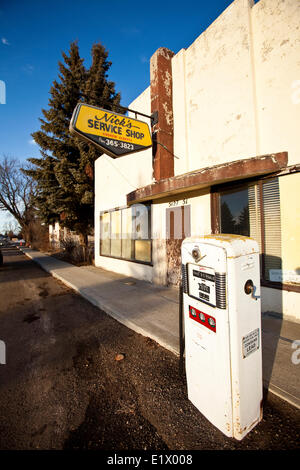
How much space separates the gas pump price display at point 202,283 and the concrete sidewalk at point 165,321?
4.81ft

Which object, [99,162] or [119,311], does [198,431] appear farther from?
[99,162]

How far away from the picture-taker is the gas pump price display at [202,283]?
171 centimetres

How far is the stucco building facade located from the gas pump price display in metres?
2.92

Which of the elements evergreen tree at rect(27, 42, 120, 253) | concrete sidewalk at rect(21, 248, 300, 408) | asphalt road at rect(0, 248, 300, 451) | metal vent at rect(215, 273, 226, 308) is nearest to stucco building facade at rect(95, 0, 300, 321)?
concrete sidewalk at rect(21, 248, 300, 408)

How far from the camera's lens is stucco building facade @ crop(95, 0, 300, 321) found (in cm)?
379

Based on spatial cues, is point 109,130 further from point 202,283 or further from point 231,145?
point 202,283

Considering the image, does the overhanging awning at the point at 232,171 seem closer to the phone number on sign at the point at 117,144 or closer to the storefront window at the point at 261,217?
the storefront window at the point at 261,217

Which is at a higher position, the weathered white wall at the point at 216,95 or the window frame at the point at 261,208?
the weathered white wall at the point at 216,95

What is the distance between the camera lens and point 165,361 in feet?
9.14

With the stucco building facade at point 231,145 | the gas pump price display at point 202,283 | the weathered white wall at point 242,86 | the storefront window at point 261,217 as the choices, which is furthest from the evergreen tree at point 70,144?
the gas pump price display at point 202,283

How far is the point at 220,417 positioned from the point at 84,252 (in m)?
12.7

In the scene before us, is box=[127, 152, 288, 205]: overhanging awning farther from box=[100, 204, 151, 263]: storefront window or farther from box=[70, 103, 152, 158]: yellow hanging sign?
box=[100, 204, 151, 263]: storefront window

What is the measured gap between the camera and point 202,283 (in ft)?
5.99

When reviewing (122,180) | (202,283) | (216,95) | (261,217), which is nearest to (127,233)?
(122,180)
